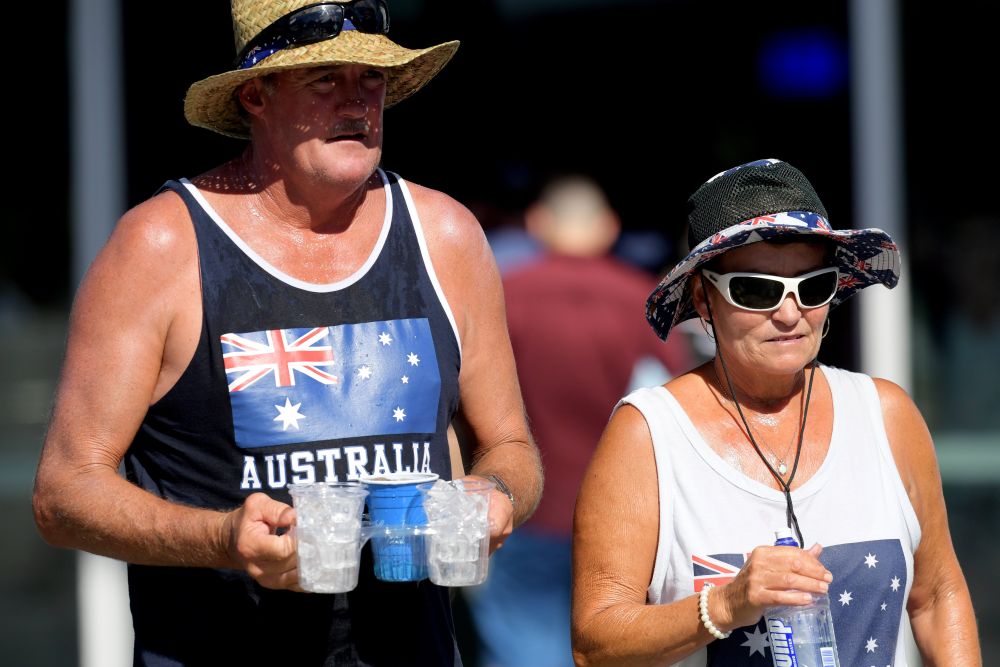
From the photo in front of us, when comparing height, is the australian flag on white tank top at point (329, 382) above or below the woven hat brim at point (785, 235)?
below

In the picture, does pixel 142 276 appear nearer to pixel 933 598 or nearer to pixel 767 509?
pixel 767 509

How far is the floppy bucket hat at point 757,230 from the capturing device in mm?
2629

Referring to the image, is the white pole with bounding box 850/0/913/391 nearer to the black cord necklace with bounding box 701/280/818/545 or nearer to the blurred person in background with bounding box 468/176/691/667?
the blurred person in background with bounding box 468/176/691/667

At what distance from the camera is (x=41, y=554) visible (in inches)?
231

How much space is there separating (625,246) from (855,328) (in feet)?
4.92

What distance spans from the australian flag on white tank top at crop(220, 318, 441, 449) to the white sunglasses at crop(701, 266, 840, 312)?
584 mm

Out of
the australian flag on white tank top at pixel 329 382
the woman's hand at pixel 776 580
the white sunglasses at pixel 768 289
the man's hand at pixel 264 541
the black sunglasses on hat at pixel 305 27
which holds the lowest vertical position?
the woman's hand at pixel 776 580

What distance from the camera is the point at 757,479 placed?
2664 millimetres

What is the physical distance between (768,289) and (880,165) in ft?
11.7

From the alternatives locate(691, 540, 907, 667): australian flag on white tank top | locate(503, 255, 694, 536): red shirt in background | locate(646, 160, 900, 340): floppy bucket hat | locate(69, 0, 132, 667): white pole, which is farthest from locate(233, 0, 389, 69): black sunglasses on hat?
locate(69, 0, 132, 667): white pole

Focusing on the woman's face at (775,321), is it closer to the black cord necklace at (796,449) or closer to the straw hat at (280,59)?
the black cord necklace at (796,449)

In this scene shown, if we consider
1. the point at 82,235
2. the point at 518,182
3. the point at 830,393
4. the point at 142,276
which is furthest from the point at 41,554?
the point at 830,393

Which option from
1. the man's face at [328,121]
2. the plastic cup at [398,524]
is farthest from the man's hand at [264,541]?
the man's face at [328,121]

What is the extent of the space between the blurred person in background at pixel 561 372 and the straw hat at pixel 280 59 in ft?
7.23
